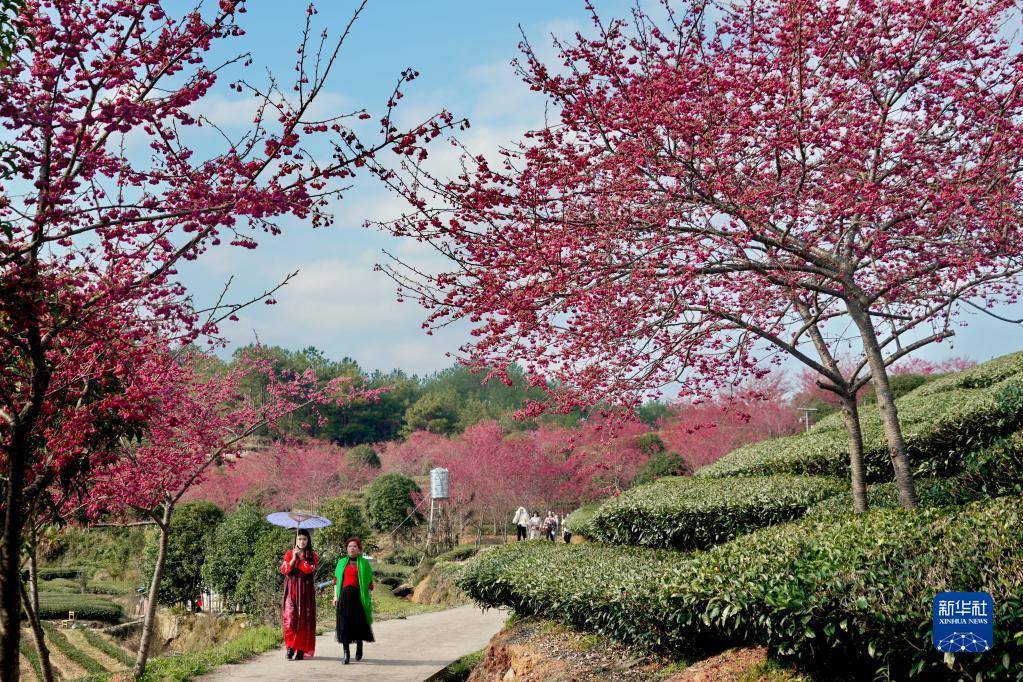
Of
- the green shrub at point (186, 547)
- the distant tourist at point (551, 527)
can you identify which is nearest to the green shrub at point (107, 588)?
the green shrub at point (186, 547)

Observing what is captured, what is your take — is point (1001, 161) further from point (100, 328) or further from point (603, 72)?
point (100, 328)

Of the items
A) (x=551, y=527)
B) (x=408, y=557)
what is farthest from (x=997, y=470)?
(x=408, y=557)

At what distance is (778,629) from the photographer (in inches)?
218

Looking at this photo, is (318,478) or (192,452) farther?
(318,478)

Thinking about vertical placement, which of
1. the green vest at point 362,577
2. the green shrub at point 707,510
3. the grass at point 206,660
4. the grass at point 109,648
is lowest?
the grass at point 109,648

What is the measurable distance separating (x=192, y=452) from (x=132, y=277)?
19.0ft

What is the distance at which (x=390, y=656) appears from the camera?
1043 centimetres

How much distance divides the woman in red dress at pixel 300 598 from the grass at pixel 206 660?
0.80 metres

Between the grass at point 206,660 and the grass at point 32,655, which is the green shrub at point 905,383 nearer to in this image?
the grass at point 206,660

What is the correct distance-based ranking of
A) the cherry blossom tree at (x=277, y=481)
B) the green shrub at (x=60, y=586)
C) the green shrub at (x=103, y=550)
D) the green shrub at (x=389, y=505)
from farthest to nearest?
the cherry blossom tree at (x=277, y=481), the green shrub at (x=389, y=505), the green shrub at (x=103, y=550), the green shrub at (x=60, y=586)

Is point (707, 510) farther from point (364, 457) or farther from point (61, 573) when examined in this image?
point (364, 457)

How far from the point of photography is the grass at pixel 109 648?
53.3ft

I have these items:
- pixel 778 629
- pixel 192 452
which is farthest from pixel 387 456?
pixel 778 629

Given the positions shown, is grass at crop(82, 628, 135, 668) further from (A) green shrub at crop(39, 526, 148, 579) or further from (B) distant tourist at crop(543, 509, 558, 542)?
(B) distant tourist at crop(543, 509, 558, 542)
